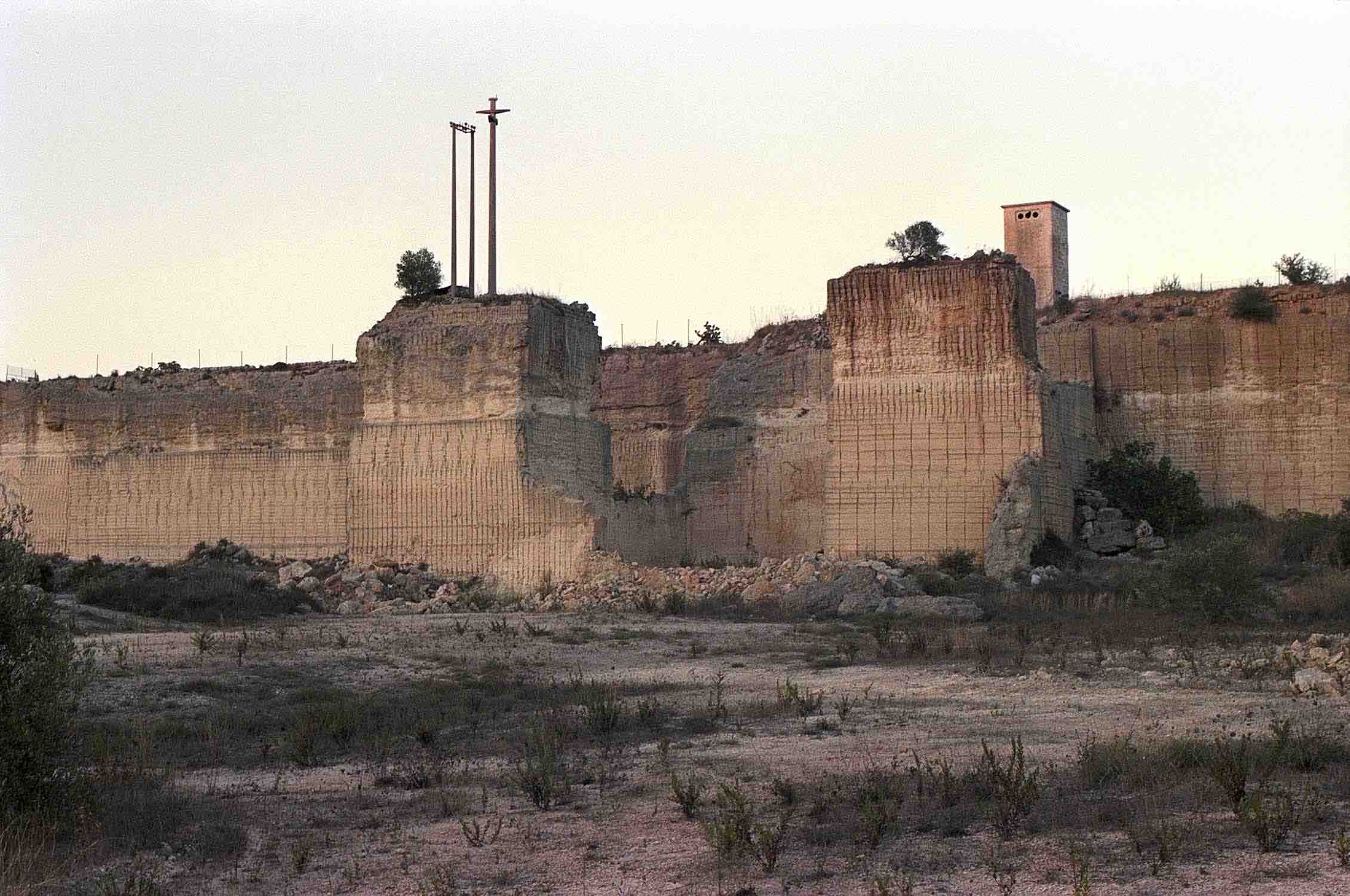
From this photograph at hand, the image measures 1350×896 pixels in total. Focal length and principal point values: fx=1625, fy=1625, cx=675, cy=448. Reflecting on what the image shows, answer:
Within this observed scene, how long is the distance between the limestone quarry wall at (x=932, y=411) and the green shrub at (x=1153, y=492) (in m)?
3.40

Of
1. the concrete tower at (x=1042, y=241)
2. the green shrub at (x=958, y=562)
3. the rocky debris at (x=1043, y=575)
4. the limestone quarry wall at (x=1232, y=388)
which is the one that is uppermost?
the concrete tower at (x=1042, y=241)

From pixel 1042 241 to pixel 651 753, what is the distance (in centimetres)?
2468

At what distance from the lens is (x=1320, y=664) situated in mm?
Result: 12344

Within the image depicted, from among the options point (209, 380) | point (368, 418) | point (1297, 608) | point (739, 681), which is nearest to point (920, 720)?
point (739, 681)

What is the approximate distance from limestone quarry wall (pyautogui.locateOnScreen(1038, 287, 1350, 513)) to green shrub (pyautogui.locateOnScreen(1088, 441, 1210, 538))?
40.7 inches

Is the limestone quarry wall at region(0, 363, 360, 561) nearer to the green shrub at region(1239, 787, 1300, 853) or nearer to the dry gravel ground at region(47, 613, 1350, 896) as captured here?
the dry gravel ground at region(47, 613, 1350, 896)

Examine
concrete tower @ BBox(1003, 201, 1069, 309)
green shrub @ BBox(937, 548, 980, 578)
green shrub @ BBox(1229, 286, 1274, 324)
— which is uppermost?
concrete tower @ BBox(1003, 201, 1069, 309)

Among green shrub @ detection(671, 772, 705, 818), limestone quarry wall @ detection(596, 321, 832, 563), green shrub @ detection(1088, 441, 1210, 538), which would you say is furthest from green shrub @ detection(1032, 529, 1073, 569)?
green shrub @ detection(671, 772, 705, 818)

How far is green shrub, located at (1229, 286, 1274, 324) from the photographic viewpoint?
1071 inches

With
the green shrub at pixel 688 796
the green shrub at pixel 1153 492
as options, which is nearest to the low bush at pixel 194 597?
the green shrub at pixel 688 796

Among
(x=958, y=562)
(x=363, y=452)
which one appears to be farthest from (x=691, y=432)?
(x=958, y=562)

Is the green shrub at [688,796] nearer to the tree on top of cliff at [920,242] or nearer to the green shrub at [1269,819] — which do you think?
the green shrub at [1269,819]

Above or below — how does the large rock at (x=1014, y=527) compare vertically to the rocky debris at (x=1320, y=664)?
above

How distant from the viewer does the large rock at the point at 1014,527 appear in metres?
21.2
